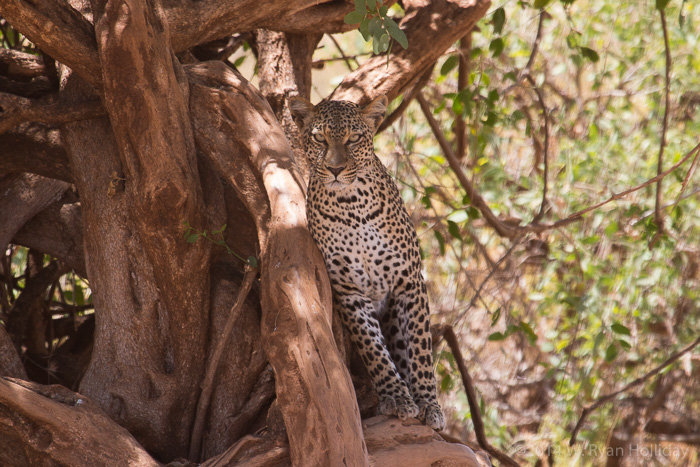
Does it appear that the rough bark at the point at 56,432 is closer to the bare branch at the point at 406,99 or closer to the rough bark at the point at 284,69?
the rough bark at the point at 284,69

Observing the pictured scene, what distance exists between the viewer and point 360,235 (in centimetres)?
380

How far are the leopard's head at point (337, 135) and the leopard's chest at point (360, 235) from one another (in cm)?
10

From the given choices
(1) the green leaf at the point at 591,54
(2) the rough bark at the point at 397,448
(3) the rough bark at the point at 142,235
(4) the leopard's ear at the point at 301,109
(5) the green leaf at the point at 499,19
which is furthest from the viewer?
(1) the green leaf at the point at 591,54

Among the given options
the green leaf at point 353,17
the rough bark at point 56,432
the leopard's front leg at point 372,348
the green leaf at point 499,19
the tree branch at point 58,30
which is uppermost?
the green leaf at point 499,19

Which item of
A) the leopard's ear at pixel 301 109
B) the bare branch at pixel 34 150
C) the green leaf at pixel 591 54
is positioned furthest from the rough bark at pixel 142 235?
the green leaf at pixel 591 54

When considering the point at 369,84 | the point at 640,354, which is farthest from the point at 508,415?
the point at 369,84

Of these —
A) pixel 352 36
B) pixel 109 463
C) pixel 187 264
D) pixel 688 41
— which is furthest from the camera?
pixel 352 36

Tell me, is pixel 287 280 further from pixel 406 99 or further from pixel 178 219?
pixel 406 99

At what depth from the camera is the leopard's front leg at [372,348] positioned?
142 inches

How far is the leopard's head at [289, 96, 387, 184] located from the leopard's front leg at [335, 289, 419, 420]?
615 millimetres

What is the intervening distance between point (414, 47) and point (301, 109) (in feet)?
3.65

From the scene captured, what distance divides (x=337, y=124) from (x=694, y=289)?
17.2 ft

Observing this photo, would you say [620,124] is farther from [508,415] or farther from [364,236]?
[364,236]

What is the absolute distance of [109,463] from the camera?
3.06 metres
